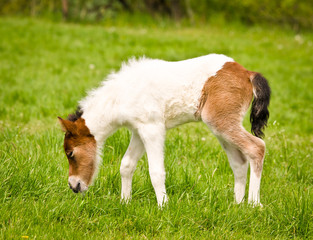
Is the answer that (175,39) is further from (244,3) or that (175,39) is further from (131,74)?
(131,74)

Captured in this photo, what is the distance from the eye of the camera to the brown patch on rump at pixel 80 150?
413cm

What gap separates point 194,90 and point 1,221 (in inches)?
81.1

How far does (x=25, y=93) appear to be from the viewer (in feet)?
26.9

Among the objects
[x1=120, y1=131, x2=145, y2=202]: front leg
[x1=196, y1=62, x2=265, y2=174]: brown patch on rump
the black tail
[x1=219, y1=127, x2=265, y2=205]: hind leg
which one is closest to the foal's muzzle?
[x1=120, y1=131, x2=145, y2=202]: front leg

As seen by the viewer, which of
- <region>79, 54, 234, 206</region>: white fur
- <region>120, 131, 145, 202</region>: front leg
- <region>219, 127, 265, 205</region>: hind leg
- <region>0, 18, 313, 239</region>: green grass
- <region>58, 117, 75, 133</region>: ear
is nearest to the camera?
<region>0, 18, 313, 239</region>: green grass

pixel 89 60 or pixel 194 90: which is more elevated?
pixel 194 90

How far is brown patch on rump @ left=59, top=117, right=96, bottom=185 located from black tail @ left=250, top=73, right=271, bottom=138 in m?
1.63

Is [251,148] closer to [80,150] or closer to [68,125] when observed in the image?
[80,150]

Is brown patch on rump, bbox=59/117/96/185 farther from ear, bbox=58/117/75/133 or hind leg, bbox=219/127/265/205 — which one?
hind leg, bbox=219/127/265/205

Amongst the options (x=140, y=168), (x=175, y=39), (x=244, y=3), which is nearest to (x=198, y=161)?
(x=140, y=168)

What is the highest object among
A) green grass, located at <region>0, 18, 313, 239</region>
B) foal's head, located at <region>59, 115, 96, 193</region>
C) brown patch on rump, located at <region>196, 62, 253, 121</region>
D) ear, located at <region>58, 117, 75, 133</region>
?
brown patch on rump, located at <region>196, 62, 253, 121</region>

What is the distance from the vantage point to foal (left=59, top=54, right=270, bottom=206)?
3.86 m

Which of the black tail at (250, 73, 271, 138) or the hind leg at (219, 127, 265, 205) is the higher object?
the black tail at (250, 73, 271, 138)

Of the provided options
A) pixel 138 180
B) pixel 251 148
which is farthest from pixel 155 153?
pixel 251 148
